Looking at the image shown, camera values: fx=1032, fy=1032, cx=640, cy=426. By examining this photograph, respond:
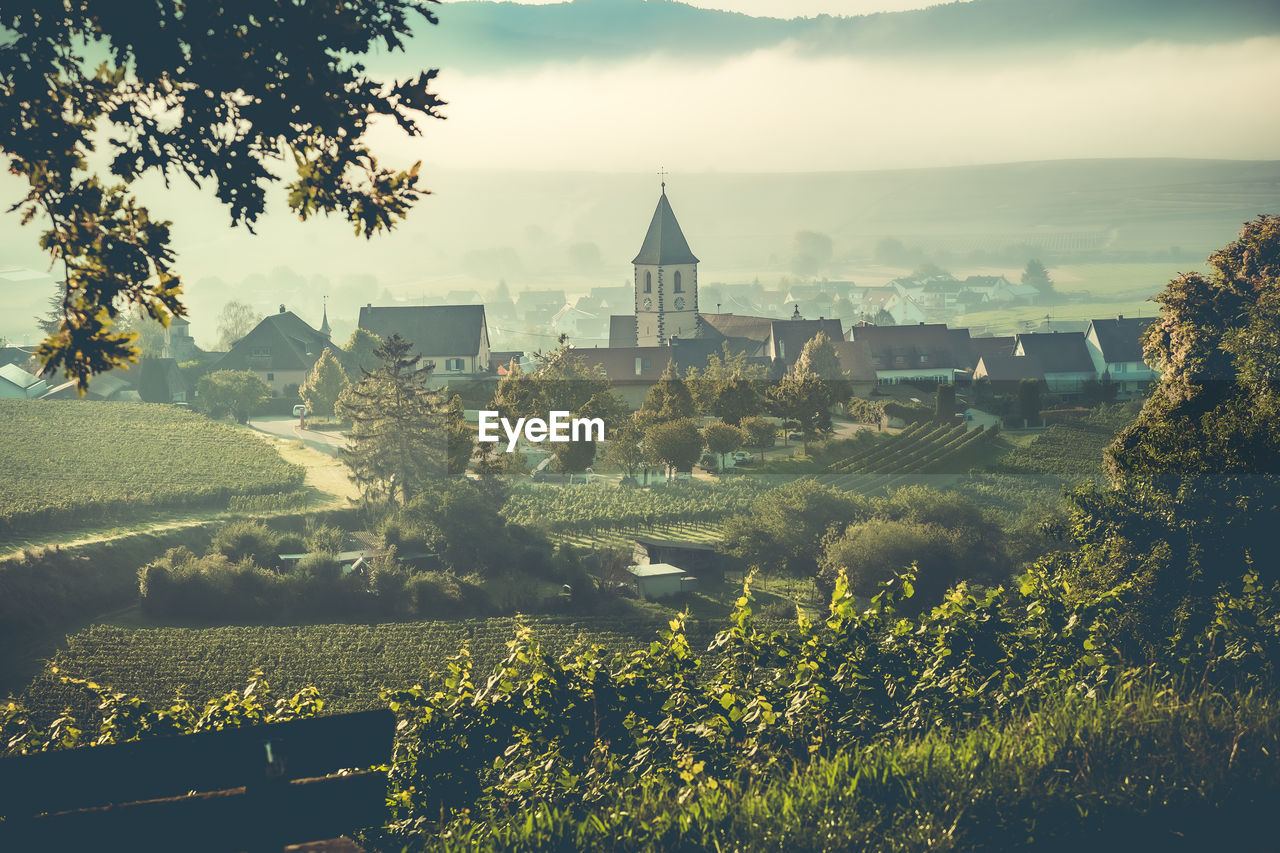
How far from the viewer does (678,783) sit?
5793mm

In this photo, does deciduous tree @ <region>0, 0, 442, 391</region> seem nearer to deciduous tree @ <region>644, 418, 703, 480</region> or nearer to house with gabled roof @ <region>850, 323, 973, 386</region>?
deciduous tree @ <region>644, 418, 703, 480</region>

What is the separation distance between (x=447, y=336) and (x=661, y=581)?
5290 cm

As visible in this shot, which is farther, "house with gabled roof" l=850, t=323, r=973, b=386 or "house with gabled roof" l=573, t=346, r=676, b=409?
"house with gabled roof" l=850, t=323, r=973, b=386

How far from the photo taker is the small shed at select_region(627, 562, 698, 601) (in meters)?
33.2

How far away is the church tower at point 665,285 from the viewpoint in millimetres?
94062

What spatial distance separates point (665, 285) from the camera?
9438 cm

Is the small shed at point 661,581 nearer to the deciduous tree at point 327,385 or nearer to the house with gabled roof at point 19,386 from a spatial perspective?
the deciduous tree at point 327,385

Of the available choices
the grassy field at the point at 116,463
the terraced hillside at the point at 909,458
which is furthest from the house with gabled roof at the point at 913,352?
the grassy field at the point at 116,463

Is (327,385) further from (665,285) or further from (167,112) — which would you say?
(167,112)

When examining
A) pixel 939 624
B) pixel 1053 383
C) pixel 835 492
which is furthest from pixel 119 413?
pixel 939 624

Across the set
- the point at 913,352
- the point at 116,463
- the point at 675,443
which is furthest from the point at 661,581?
the point at 913,352

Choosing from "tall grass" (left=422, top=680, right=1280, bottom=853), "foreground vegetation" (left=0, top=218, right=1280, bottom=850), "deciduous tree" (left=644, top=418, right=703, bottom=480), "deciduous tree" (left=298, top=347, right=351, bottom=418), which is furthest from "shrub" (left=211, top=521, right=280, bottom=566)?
"tall grass" (left=422, top=680, right=1280, bottom=853)

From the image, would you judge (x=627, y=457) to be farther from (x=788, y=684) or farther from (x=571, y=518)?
(x=788, y=684)

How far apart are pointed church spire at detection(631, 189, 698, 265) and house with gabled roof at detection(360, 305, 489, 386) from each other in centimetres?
1837
